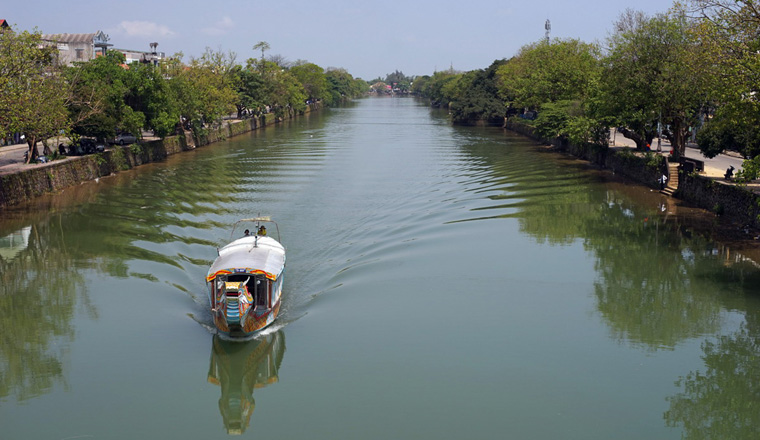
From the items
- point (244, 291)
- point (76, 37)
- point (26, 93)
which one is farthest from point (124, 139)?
point (76, 37)

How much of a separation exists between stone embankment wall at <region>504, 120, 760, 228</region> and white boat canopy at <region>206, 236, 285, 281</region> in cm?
1846

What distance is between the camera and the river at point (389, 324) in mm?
18188

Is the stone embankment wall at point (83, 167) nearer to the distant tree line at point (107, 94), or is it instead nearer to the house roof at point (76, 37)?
the distant tree line at point (107, 94)

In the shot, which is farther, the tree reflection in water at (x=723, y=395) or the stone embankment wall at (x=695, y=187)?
the stone embankment wall at (x=695, y=187)

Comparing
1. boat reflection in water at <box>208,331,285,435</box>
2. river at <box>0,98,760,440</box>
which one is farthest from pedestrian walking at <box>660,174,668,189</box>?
boat reflection in water at <box>208,331,285,435</box>

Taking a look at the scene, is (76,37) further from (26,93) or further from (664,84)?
(664,84)

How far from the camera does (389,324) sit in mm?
23812

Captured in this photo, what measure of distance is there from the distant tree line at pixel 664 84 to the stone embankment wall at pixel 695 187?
192 cm

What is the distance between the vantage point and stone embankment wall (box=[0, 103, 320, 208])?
4194cm

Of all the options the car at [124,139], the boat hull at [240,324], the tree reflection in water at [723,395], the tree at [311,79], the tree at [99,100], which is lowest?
the tree reflection in water at [723,395]

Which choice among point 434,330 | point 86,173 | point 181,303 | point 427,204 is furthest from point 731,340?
point 86,173

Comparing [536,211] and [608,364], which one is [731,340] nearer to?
[608,364]

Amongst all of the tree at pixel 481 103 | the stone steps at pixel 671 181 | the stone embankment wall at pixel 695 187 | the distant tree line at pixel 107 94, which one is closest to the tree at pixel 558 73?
the stone embankment wall at pixel 695 187

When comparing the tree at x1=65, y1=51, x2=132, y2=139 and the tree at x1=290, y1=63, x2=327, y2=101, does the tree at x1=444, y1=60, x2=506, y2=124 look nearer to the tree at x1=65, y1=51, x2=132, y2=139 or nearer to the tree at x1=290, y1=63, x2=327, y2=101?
the tree at x1=290, y1=63, x2=327, y2=101
